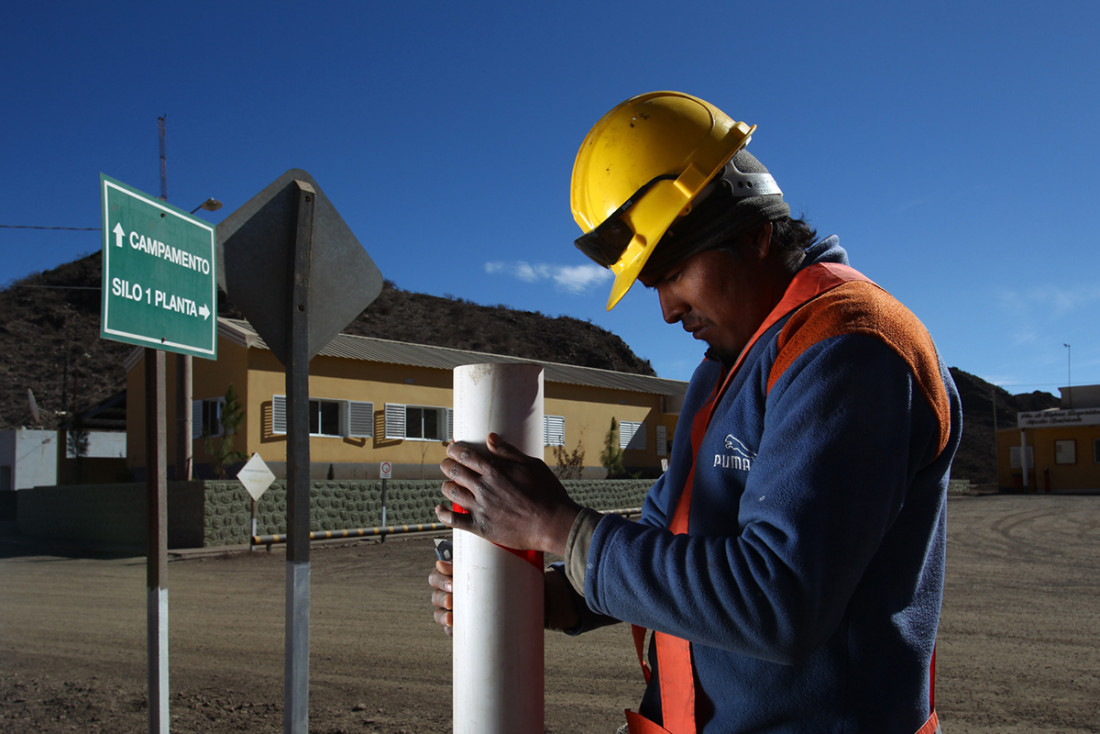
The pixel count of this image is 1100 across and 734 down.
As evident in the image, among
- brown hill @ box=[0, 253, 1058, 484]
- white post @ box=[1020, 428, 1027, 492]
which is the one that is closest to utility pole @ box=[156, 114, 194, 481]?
white post @ box=[1020, 428, 1027, 492]

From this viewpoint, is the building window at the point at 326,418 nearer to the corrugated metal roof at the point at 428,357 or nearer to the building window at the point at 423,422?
the corrugated metal roof at the point at 428,357

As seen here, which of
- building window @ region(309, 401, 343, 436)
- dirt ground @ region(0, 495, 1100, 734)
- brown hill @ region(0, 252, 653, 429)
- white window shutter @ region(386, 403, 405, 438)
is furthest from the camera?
brown hill @ region(0, 252, 653, 429)

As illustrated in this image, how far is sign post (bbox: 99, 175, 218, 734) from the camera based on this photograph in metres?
2.98

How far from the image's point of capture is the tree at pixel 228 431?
1991 cm

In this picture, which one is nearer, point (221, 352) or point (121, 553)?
point (121, 553)

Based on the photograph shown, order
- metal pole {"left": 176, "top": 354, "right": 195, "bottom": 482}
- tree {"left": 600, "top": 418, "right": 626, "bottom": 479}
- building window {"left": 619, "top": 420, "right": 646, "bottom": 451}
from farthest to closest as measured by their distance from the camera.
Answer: building window {"left": 619, "top": 420, "right": 646, "bottom": 451} → tree {"left": 600, "top": 418, "right": 626, "bottom": 479} → metal pole {"left": 176, "top": 354, "right": 195, "bottom": 482}

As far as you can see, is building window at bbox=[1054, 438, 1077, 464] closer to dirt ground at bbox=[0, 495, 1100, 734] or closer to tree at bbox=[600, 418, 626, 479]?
tree at bbox=[600, 418, 626, 479]

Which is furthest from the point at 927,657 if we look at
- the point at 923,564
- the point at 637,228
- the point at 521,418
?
the point at 637,228

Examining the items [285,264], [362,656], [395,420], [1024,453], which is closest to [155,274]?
[285,264]

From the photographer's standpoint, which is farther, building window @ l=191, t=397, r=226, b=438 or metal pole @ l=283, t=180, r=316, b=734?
building window @ l=191, t=397, r=226, b=438

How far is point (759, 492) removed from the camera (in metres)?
1.14

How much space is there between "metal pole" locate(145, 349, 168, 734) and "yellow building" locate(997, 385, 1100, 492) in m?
40.6

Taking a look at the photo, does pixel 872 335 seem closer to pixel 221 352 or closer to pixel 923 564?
pixel 923 564

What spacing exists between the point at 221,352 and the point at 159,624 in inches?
790
